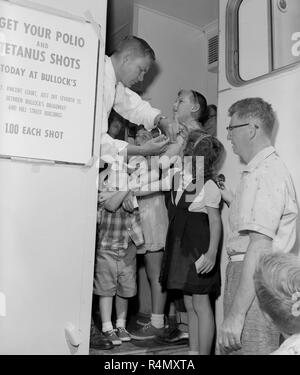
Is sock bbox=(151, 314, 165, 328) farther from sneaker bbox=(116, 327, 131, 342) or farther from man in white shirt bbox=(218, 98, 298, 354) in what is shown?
man in white shirt bbox=(218, 98, 298, 354)

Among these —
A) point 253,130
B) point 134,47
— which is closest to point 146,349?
point 253,130

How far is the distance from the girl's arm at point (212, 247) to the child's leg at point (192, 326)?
128mm

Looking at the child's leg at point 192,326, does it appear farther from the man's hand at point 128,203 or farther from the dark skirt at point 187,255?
the man's hand at point 128,203

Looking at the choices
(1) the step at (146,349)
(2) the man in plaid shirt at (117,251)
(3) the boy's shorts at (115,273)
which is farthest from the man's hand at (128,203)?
(1) the step at (146,349)

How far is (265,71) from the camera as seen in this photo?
57.3 inches

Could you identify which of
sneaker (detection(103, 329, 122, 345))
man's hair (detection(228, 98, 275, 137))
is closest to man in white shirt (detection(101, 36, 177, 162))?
man's hair (detection(228, 98, 275, 137))

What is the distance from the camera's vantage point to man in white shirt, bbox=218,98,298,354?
48.2 inches

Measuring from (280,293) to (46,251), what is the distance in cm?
65

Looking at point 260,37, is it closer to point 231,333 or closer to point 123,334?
point 231,333

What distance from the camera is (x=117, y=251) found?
1.54 metres

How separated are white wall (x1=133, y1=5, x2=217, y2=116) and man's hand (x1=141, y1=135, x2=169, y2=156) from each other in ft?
0.84
